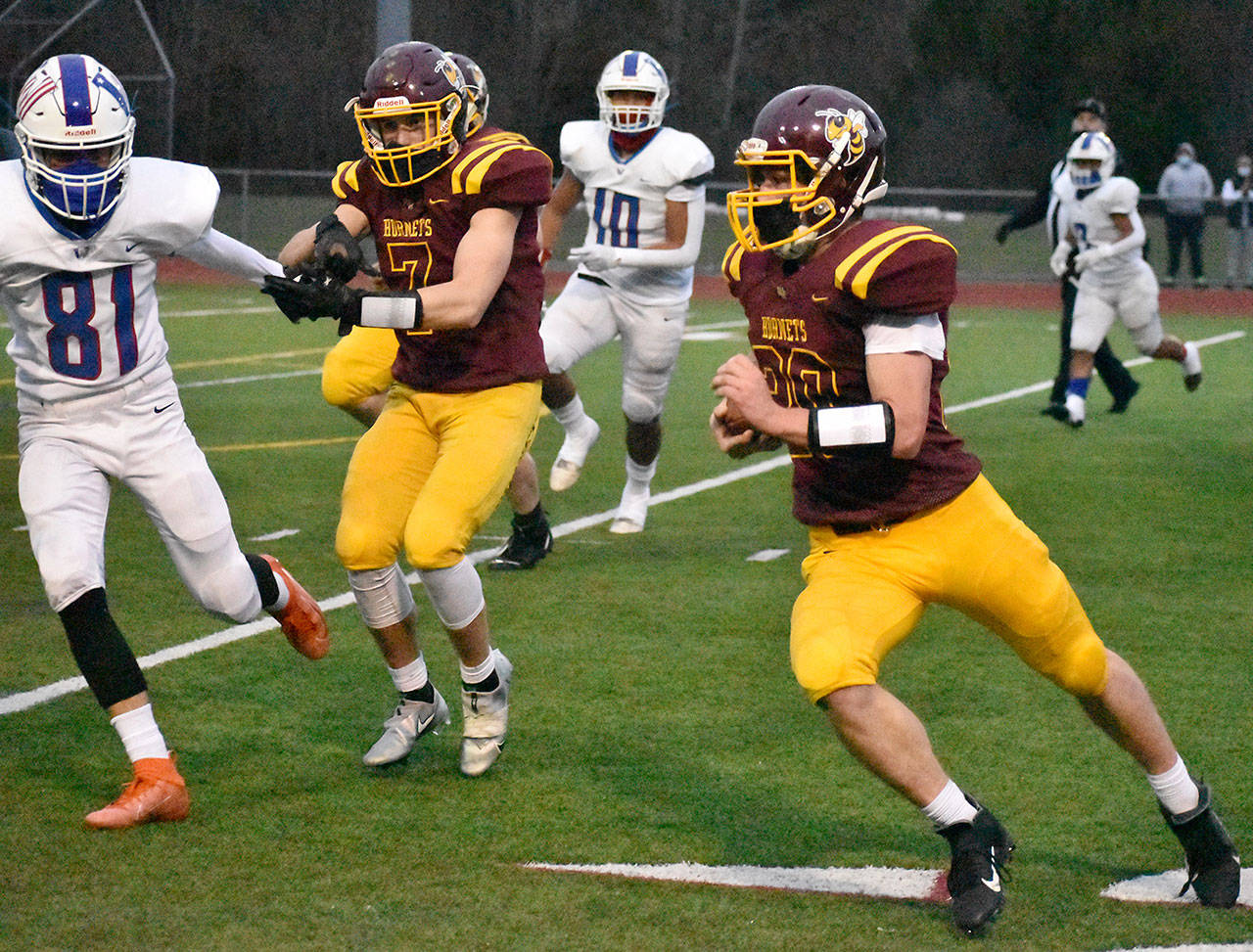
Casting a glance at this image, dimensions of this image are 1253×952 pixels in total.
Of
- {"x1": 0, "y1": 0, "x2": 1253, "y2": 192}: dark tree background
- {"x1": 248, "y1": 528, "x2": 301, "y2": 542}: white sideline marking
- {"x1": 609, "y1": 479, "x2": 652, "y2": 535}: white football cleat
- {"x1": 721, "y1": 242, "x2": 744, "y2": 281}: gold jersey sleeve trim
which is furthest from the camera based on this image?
{"x1": 0, "y1": 0, "x2": 1253, "y2": 192}: dark tree background

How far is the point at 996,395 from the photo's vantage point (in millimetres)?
13078

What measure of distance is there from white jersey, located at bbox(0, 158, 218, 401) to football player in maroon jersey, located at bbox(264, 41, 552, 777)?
0.36m

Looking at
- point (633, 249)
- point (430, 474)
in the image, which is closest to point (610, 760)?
point (430, 474)

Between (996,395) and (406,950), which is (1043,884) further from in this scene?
(996,395)

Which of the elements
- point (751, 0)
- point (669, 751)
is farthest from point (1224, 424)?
point (751, 0)

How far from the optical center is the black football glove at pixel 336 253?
4.54 meters

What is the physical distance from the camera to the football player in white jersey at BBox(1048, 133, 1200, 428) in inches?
432

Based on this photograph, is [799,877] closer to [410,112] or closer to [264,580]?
[264,580]

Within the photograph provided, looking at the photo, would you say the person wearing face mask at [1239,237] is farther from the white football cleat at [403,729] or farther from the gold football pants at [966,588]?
the gold football pants at [966,588]

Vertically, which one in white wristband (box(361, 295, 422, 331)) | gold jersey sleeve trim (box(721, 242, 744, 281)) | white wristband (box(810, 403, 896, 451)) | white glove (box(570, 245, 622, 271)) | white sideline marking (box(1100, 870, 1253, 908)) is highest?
gold jersey sleeve trim (box(721, 242, 744, 281))

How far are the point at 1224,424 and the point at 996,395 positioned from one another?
201 centimetres

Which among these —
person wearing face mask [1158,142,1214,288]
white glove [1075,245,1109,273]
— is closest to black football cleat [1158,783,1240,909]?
white glove [1075,245,1109,273]

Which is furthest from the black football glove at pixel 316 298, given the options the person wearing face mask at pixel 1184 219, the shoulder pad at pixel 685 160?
the person wearing face mask at pixel 1184 219

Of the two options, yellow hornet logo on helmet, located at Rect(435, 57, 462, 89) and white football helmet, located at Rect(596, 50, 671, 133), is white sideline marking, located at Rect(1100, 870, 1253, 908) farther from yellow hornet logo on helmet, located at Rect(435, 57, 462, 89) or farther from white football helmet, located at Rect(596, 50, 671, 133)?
white football helmet, located at Rect(596, 50, 671, 133)
